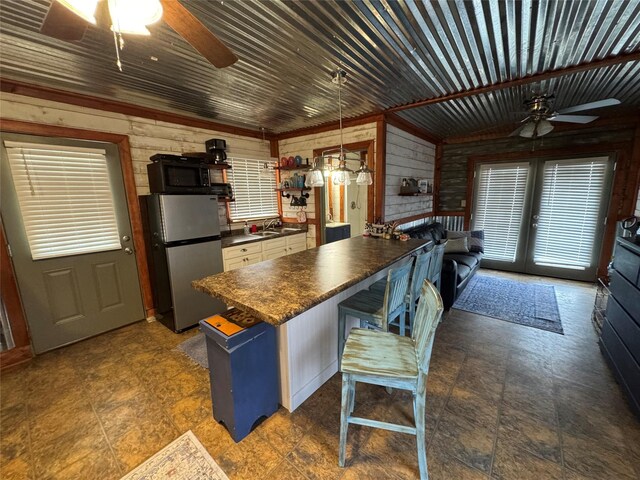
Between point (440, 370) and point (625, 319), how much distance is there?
140cm

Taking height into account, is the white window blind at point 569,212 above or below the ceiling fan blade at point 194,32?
below

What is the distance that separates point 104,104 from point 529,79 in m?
4.33

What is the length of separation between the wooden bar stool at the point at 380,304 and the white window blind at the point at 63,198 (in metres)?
2.75

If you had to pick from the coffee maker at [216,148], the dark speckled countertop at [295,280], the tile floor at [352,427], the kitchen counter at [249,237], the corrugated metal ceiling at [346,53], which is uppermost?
the corrugated metal ceiling at [346,53]

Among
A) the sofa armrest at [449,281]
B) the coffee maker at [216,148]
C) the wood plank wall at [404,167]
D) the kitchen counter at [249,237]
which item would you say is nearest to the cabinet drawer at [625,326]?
the sofa armrest at [449,281]

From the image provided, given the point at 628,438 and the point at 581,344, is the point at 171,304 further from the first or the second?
the point at 581,344

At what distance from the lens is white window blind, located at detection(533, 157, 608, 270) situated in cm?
405

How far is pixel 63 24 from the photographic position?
46.3 inches

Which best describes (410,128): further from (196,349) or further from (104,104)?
(196,349)

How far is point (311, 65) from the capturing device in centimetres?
220

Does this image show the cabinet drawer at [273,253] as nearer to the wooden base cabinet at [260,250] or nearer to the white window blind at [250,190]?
the wooden base cabinet at [260,250]

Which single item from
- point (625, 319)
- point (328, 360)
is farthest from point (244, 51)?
point (625, 319)

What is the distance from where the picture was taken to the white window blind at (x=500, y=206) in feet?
15.2

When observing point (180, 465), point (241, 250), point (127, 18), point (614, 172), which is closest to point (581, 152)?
point (614, 172)
